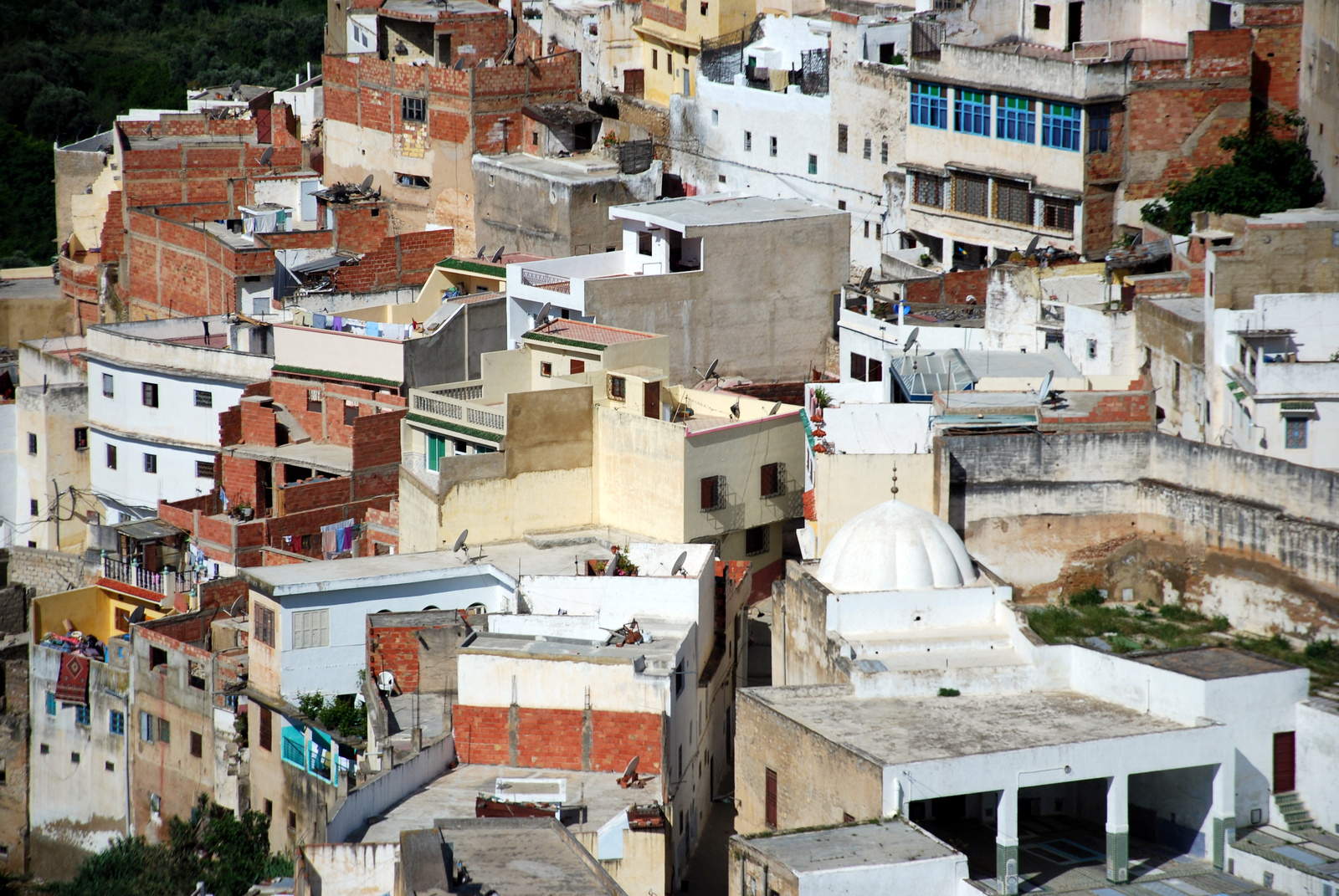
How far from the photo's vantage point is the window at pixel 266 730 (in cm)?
3266

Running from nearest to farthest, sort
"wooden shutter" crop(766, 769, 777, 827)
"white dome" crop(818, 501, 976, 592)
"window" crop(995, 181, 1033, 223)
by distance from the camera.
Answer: "wooden shutter" crop(766, 769, 777, 827) → "white dome" crop(818, 501, 976, 592) → "window" crop(995, 181, 1033, 223)

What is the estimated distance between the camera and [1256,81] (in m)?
42.2

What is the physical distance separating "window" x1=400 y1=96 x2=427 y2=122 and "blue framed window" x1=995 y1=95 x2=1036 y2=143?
15.7 metres

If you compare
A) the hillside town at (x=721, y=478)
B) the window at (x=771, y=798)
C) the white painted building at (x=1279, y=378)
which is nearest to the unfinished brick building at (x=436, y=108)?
the hillside town at (x=721, y=478)

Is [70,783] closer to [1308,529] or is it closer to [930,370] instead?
[930,370]

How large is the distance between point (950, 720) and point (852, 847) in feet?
10.3

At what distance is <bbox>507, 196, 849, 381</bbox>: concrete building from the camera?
42.3m

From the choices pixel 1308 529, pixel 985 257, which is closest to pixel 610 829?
pixel 1308 529

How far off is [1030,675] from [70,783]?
19.3 metres

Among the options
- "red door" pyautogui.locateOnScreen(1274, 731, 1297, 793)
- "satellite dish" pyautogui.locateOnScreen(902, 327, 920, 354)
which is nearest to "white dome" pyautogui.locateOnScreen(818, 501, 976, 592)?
"red door" pyautogui.locateOnScreen(1274, 731, 1297, 793)

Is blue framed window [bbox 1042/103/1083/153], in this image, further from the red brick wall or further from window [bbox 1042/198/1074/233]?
the red brick wall

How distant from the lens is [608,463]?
122 ft

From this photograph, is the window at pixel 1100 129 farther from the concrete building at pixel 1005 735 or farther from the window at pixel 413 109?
the window at pixel 413 109

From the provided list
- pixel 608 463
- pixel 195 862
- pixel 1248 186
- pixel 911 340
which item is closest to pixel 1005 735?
pixel 911 340
